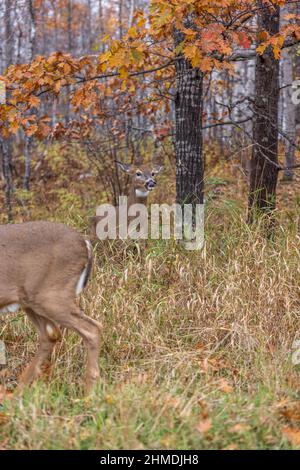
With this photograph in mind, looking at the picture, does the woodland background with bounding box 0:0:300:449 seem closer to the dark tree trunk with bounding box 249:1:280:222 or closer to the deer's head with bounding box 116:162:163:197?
the dark tree trunk with bounding box 249:1:280:222

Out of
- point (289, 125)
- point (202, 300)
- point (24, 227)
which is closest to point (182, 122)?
point (202, 300)

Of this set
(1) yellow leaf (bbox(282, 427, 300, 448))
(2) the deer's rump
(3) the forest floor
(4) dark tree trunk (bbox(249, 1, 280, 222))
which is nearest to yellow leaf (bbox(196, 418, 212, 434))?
(3) the forest floor

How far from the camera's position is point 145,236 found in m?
7.51

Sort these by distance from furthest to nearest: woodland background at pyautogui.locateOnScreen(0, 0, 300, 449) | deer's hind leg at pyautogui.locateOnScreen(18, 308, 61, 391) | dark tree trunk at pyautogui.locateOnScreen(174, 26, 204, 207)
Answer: dark tree trunk at pyautogui.locateOnScreen(174, 26, 204, 207), deer's hind leg at pyautogui.locateOnScreen(18, 308, 61, 391), woodland background at pyautogui.locateOnScreen(0, 0, 300, 449)

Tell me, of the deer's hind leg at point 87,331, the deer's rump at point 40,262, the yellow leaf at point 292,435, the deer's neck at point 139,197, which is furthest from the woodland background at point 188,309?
the deer's neck at point 139,197

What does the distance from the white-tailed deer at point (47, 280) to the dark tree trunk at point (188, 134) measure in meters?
2.49

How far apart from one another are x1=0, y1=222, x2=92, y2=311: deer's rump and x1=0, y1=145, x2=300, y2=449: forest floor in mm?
632

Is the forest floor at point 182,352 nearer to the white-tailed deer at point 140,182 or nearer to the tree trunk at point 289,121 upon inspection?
the white-tailed deer at point 140,182

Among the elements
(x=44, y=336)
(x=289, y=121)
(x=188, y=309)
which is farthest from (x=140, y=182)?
(x=289, y=121)

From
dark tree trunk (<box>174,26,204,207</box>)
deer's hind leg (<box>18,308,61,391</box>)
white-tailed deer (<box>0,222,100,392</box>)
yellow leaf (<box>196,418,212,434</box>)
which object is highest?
dark tree trunk (<box>174,26,204,207</box>)

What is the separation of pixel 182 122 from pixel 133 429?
168 inches

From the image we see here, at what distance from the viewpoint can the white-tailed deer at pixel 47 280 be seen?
506 centimetres

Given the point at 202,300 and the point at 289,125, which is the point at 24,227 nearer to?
the point at 202,300

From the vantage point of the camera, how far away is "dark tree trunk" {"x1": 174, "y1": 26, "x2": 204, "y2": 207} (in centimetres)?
747
